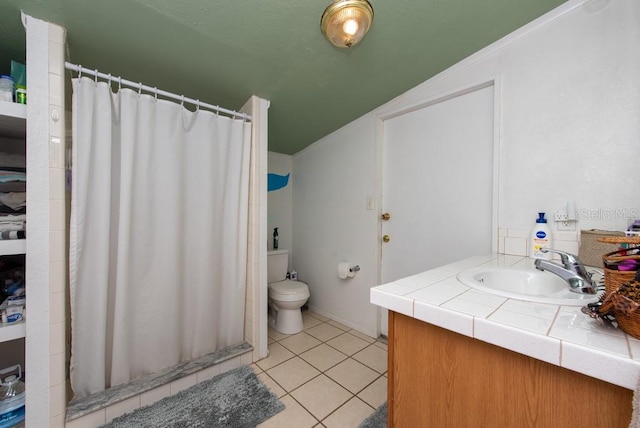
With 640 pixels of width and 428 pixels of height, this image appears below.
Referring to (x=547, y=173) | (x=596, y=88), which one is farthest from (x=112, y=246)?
(x=596, y=88)

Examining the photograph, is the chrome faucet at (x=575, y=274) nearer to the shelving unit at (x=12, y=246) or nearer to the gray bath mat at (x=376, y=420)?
the gray bath mat at (x=376, y=420)

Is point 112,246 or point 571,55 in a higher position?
point 571,55

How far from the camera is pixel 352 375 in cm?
163

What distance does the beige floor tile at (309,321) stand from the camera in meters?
2.32

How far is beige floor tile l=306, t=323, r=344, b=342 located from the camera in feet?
6.97

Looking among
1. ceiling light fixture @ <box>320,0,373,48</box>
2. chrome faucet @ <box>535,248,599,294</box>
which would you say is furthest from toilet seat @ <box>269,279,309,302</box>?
ceiling light fixture @ <box>320,0,373,48</box>

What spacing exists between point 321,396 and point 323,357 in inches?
15.3

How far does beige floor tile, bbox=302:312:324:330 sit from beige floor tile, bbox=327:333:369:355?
0.31m

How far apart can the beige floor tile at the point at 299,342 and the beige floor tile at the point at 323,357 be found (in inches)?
2.2

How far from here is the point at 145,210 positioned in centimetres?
138

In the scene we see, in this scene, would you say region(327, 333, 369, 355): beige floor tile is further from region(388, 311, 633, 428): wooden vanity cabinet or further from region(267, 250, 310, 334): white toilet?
region(388, 311, 633, 428): wooden vanity cabinet

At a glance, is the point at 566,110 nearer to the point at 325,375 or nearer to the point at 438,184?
the point at 438,184

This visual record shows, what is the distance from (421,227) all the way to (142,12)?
200 centimetres

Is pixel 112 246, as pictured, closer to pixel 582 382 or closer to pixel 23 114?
pixel 23 114
